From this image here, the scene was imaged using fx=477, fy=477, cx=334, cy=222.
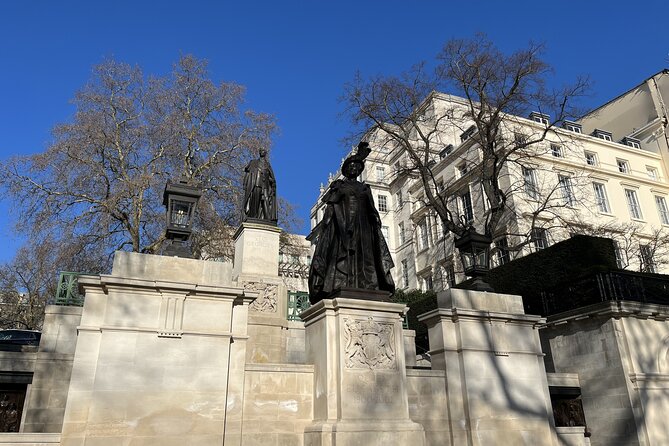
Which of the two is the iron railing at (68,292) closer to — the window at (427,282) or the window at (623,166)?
the window at (427,282)

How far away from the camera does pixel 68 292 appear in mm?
11578

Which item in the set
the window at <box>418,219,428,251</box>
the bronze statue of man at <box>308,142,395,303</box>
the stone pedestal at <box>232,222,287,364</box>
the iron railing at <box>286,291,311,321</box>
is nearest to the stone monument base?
the bronze statue of man at <box>308,142,395,303</box>

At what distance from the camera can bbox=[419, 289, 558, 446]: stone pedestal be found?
28.2 ft

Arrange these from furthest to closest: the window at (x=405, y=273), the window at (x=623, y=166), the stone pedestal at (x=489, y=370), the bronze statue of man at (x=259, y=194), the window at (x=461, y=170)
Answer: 1. the window at (x=405, y=273)
2. the window at (x=623, y=166)
3. the window at (x=461, y=170)
4. the bronze statue of man at (x=259, y=194)
5. the stone pedestal at (x=489, y=370)

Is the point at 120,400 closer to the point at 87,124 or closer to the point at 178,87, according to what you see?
A: the point at 87,124

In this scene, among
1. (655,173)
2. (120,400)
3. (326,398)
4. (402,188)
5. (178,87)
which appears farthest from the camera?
(402,188)

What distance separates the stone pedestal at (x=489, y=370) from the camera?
28.2 feet

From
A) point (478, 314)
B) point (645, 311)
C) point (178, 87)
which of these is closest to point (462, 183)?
point (178, 87)

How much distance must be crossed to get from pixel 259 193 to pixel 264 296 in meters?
3.43

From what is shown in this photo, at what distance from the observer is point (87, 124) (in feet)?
72.7

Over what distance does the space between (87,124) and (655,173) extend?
4340 cm

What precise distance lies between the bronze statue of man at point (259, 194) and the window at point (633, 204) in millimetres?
34021

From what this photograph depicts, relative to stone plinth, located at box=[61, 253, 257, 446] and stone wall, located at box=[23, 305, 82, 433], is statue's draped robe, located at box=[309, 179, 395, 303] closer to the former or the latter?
stone plinth, located at box=[61, 253, 257, 446]

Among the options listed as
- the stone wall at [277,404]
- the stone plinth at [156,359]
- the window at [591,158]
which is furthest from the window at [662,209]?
the stone plinth at [156,359]
